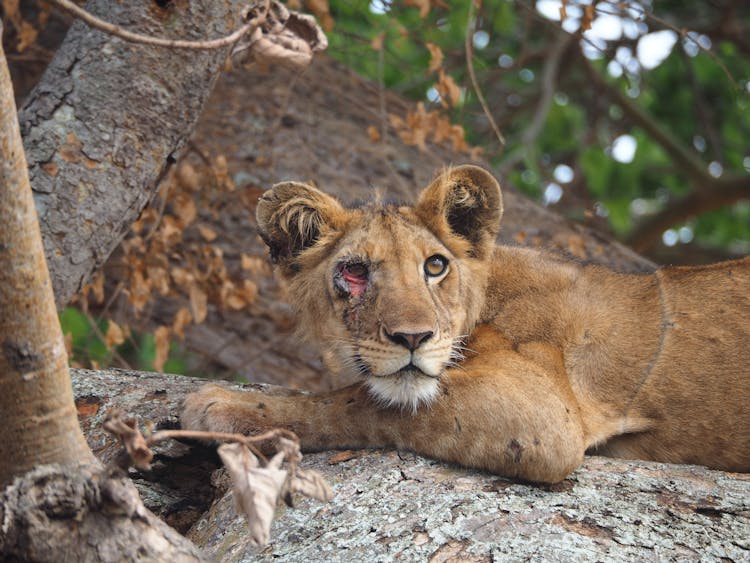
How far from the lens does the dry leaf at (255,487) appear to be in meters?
2.06

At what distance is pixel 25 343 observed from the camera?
222 cm

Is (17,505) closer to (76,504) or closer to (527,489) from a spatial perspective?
(76,504)

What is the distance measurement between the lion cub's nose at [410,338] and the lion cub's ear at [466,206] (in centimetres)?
87

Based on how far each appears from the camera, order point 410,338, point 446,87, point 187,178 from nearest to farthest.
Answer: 1. point 410,338
2. point 446,87
3. point 187,178

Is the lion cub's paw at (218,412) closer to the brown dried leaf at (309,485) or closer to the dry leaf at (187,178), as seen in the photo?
the brown dried leaf at (309,485)

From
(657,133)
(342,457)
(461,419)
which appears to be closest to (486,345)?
(461,419)

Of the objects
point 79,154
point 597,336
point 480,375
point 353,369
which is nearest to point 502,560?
point 480,375

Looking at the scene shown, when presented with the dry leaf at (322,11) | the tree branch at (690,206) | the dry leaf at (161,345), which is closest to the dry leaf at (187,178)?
the dry leaf at (161,345)

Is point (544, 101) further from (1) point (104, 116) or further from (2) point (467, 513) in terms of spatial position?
(2) point (467, 513)

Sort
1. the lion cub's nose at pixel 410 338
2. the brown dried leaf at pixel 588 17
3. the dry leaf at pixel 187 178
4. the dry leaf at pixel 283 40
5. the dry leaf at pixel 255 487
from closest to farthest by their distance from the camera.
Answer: the dry leaf at pixel 255 487 < the lion cub's nose at pixel 410 338 < the dry leaf at pixel 283 40 < the brown dried leaf at pixel 588 17 < the dry leaf at pixel 187 178

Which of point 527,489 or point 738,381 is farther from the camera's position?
point 738,381

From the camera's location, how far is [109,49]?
4.15 m

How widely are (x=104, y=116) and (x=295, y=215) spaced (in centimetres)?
99

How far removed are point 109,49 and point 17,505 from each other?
2531 millimetres
